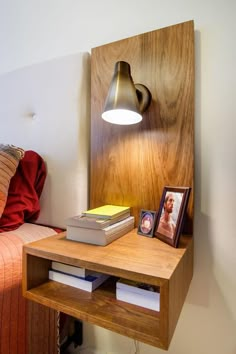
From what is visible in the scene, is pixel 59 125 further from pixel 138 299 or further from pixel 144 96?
pixel 138 299

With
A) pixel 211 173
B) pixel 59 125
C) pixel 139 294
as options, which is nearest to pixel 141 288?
pixel 139 294

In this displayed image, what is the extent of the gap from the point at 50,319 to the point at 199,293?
1.82 ft

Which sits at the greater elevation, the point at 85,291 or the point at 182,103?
the point at 182,103

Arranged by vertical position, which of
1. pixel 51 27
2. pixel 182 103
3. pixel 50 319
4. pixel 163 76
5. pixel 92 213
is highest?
pixel 51 27

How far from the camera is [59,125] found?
961 millimetres

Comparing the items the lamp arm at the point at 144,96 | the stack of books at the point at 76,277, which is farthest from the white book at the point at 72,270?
the lamp arm at the point at 144,96

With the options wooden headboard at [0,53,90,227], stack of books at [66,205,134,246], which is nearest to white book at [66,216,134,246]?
stack of books at [66,205,134,246]

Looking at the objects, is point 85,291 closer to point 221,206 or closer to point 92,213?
point 92,213

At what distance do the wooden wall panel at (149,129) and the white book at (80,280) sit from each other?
0.25 metres

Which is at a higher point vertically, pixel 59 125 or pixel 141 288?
pixel 59 125

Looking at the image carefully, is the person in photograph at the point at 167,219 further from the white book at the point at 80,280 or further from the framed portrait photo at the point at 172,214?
the white book at the point at 80,280

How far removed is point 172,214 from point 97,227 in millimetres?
222

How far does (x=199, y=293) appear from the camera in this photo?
0.78 metres

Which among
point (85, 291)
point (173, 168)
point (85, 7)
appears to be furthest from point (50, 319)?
point (85, 7)
